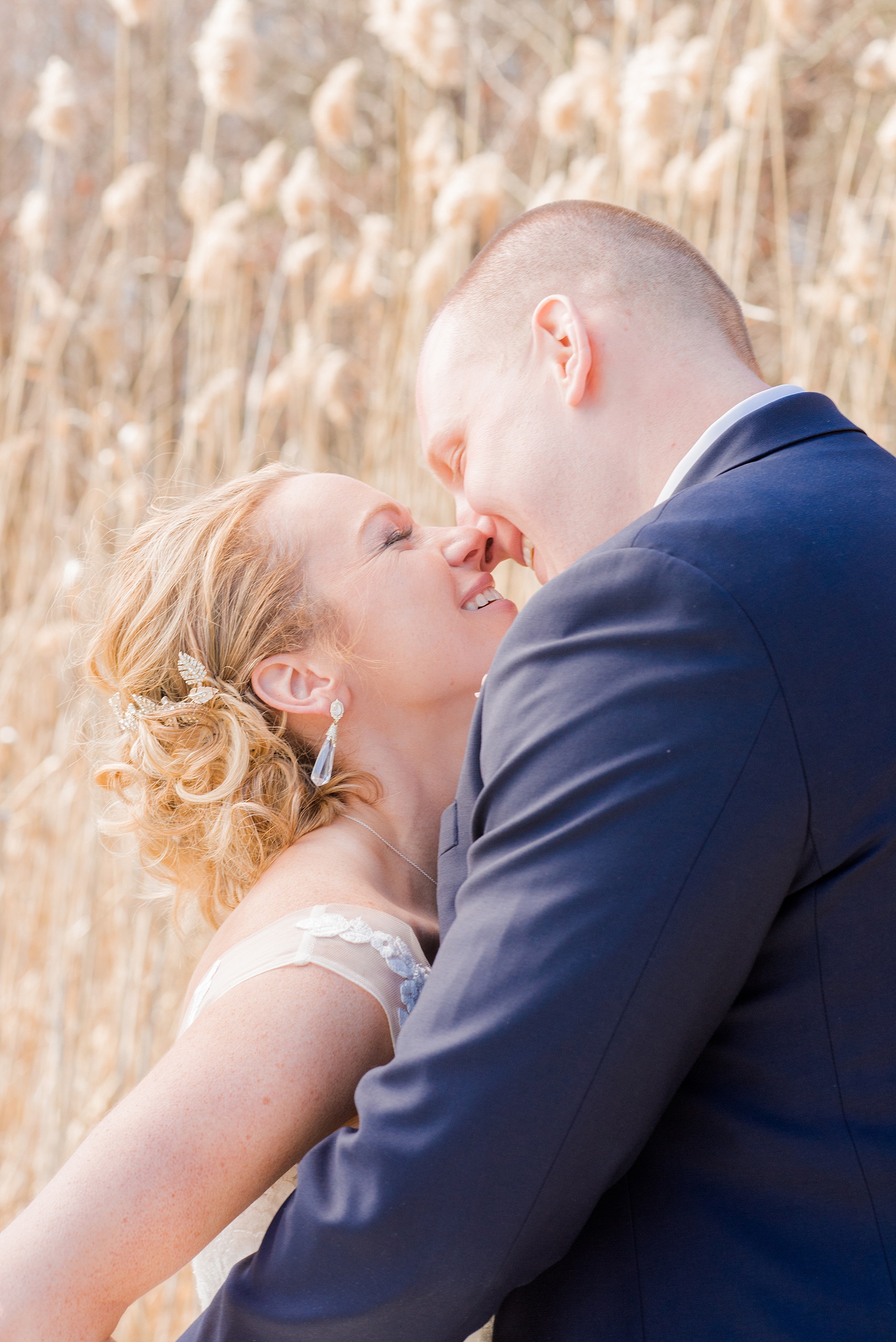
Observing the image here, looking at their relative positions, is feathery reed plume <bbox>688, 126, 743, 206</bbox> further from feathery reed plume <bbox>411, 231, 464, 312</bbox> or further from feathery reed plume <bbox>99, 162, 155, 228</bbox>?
feathery reed plume <bbox>99, 162, 155, 228</bbox>

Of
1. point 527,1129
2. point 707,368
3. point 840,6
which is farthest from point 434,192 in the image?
point 840,6

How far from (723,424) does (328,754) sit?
675 mm

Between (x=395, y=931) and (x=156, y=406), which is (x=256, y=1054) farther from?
(x=156, y=406)

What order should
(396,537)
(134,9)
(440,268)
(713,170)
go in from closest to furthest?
(396,537) → (713,170) → (440,268) → (134,9)

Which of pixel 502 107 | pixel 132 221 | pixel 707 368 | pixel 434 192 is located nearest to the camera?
pixel 707 368

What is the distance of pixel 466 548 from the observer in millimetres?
1538

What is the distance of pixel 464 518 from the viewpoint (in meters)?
1.53

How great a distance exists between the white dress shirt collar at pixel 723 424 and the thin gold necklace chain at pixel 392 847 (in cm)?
62

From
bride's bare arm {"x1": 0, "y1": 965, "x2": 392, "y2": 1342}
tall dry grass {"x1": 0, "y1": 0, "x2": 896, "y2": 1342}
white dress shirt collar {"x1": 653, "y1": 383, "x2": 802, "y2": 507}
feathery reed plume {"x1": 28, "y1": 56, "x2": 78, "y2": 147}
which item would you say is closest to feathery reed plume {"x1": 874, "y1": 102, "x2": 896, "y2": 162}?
tall dry grass {"x1": 0, "y1": 0, "x2": 896, "y2": 1342}

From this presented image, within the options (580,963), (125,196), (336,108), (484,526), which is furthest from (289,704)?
(125,196)

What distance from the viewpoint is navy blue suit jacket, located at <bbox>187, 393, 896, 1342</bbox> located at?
0.82 meters

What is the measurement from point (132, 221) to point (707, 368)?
568 cm

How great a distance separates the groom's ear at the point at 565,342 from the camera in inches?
48.7

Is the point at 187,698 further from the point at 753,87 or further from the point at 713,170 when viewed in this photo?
the point at 753,87
